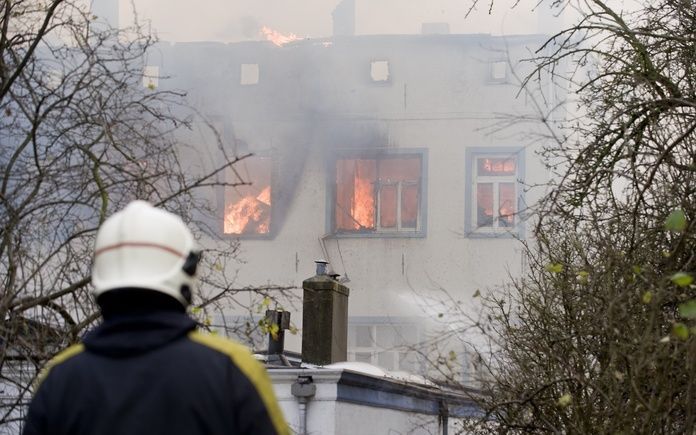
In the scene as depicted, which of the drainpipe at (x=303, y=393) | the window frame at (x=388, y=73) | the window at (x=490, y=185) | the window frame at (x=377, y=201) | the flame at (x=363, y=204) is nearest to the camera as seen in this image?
the drainpipe at (x=303, y=393)

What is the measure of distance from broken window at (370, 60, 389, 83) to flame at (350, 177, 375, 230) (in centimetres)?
321

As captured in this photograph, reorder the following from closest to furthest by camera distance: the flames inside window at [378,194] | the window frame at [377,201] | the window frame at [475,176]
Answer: the window frame at [475,176] < the window frame at [377,201] < the flames inside window at [378,194]

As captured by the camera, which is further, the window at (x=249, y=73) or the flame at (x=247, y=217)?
the window at (x=249, y=73)

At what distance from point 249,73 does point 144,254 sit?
126 ft

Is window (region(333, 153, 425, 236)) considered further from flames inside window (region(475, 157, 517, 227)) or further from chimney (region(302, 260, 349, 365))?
chimney (region(302, 260, 349, 365))

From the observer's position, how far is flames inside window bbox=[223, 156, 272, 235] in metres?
38.5

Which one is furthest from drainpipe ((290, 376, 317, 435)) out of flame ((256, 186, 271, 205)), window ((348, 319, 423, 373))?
flame ((256, 186, 271, 205))

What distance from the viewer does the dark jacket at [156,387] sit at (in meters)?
3.00

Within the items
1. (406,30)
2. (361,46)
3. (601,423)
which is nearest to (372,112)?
(361,46)

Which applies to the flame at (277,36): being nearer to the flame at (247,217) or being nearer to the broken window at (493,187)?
the flame at (247,217)

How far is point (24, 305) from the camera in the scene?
10.4 meters


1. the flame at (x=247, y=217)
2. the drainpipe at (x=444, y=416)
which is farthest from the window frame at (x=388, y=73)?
the drainpipe at (x=444, y=416)

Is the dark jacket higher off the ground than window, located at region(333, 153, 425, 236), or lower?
lower

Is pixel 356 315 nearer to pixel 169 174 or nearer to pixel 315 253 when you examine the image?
pixel 315 253
